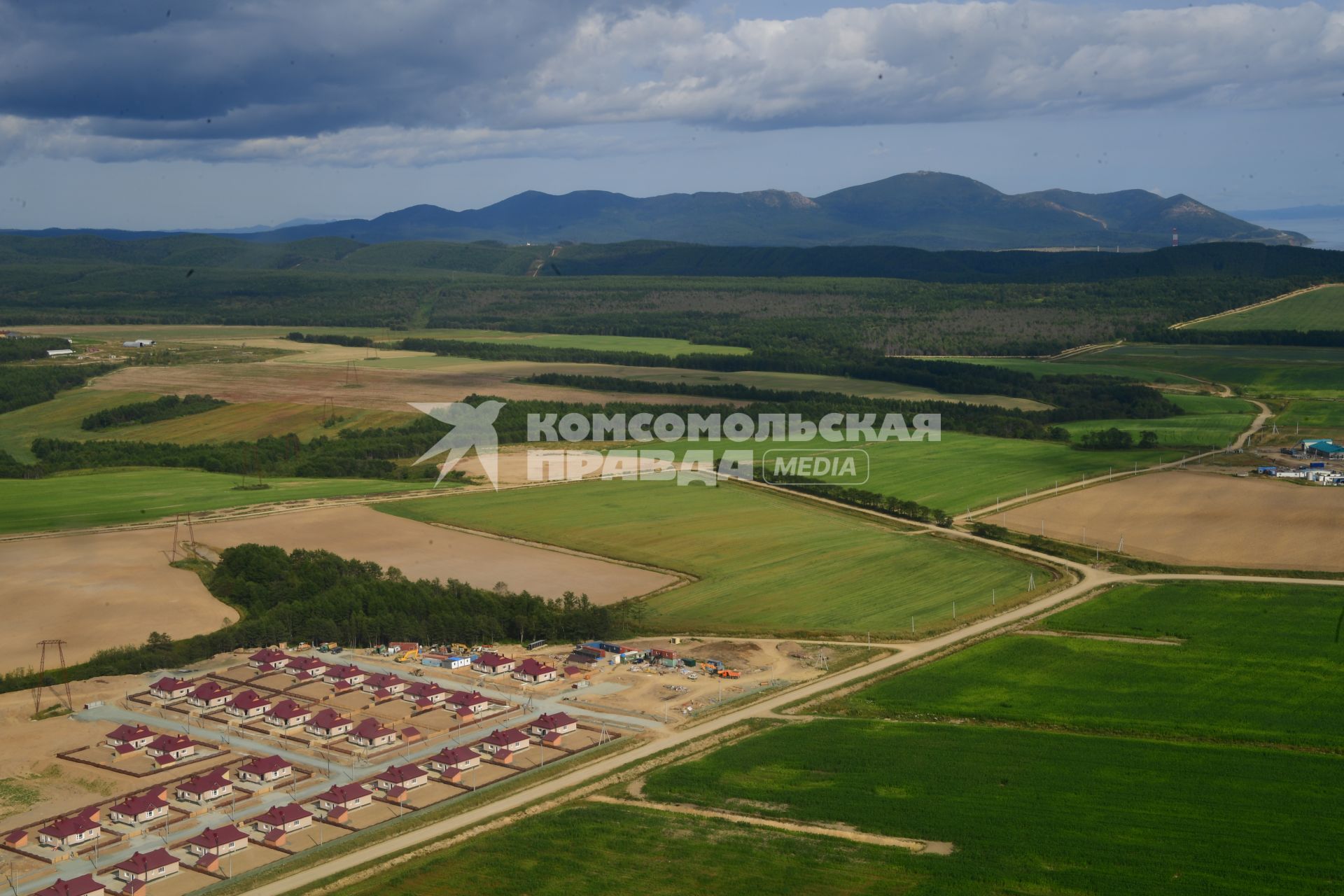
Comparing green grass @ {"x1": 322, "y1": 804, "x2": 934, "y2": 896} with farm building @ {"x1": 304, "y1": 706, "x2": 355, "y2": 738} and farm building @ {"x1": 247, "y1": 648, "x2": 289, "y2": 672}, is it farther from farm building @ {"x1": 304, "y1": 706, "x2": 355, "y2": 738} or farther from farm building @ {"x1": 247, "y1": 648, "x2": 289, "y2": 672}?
farm building @ {"x1": 247, "y1": 648, "x2": 289, "y2": 672}

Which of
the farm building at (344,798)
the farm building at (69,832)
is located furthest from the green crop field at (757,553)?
the farm building at (69,832)

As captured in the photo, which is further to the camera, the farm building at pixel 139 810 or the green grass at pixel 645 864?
the farm building at pixel 139 810

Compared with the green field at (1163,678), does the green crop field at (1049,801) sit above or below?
below

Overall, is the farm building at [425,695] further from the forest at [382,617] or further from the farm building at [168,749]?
the farm building at [168,749]

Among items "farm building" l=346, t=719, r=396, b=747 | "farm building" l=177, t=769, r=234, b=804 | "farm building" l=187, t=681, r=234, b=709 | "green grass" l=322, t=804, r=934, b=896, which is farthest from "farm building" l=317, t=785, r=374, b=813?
"farm building" l=187, t=681, r=234, b=709

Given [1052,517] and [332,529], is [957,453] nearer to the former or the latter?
[1052,517]

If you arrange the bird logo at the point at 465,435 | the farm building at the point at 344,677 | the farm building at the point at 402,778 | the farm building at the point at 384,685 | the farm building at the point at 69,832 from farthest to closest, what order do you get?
1. the bird logo at the point at 465,435
2. the farm building at the point at 344,677
3. the farm building at the point at 384,685
4. the farm building at the point at 402,778
5. the farm building at the point at 69,832
